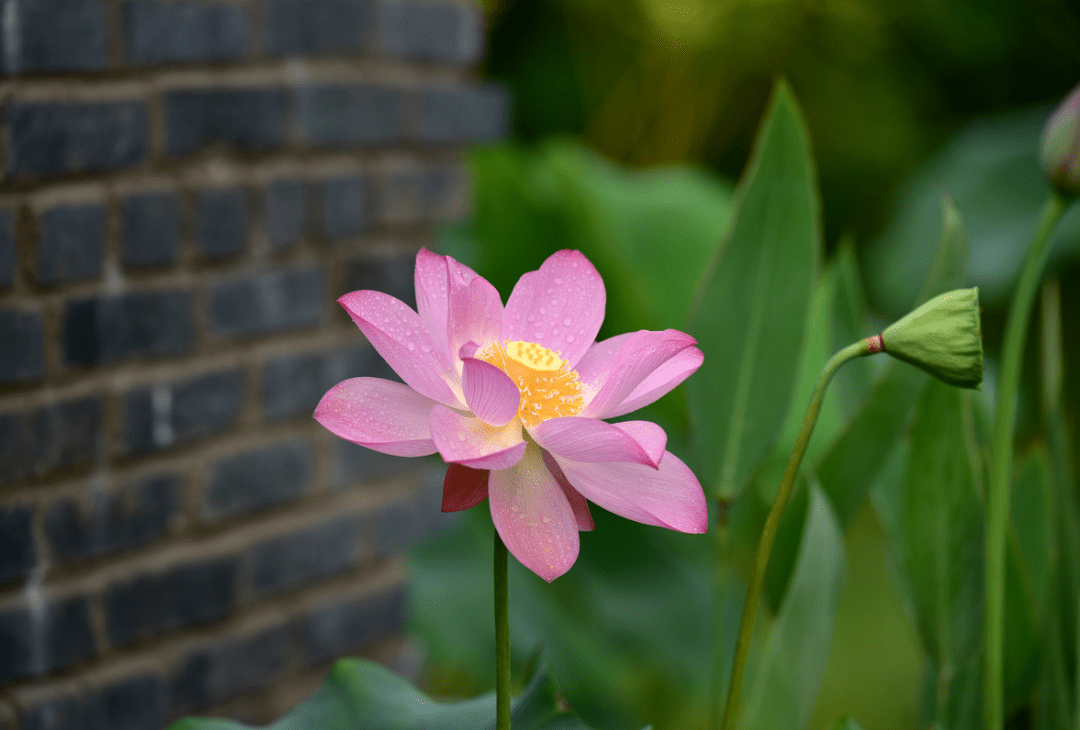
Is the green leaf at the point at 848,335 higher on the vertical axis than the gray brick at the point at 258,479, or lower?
higher

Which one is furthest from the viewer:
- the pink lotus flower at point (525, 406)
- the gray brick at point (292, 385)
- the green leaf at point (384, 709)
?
the gray brick at point (292, 385)

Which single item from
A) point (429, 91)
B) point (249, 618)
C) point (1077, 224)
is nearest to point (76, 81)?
point (429, 91)

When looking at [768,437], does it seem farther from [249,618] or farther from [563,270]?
[249,618]

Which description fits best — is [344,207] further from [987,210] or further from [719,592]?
[987,210]

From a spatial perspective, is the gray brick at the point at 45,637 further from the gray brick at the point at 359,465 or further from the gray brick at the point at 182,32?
the gray brick at the point at 182,32

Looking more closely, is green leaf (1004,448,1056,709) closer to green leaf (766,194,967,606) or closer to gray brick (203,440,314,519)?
green leaf (766,194,967,606)

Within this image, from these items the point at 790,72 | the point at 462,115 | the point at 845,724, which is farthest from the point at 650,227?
the point at 790,72

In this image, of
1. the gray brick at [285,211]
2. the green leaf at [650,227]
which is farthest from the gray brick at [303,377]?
the green leaf at [650,227]
